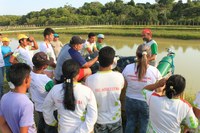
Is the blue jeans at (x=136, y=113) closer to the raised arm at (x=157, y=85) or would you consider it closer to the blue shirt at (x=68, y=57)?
the raised arm at (x=157, y=85)

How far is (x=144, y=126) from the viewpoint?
3150mm

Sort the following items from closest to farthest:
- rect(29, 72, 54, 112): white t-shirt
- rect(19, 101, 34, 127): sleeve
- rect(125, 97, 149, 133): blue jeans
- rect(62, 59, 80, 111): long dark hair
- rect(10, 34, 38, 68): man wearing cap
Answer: rect(19, 101, 34, 127): sleeve, rect(62, 59, 80, 111): long dark hair, rect(29, 72, 54, 112): white t-shirt, rect(125, 97, 149, 133): blue jeans, rect(10, 34, 38, 68): man wearing cap

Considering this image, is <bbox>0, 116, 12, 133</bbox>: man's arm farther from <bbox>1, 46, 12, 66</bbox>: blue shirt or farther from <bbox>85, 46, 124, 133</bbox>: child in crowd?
<bbox>1, 46, 12, 66</bbox>: blue shirt

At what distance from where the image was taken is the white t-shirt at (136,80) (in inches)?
114

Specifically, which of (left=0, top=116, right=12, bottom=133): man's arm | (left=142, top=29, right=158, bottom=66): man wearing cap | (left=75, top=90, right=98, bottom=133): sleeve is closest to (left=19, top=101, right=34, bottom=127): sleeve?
(left=0, top=116, right=12, bottom=133): man's arm

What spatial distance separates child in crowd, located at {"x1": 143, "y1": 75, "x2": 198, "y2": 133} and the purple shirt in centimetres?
112

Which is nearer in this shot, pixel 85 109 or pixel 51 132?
pixel 85 109

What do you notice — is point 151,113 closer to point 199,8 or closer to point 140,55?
point 140,55

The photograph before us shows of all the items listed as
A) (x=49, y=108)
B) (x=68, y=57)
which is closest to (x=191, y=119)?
(x=49, y=108)

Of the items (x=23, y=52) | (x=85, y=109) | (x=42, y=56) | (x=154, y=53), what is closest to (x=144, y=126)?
(x=85, y=109)

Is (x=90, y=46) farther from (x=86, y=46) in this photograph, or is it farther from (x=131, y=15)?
(x=131, y=15)

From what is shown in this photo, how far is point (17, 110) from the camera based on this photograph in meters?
2.13

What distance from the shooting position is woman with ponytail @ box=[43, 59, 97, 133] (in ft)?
7.51

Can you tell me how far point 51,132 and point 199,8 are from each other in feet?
130
